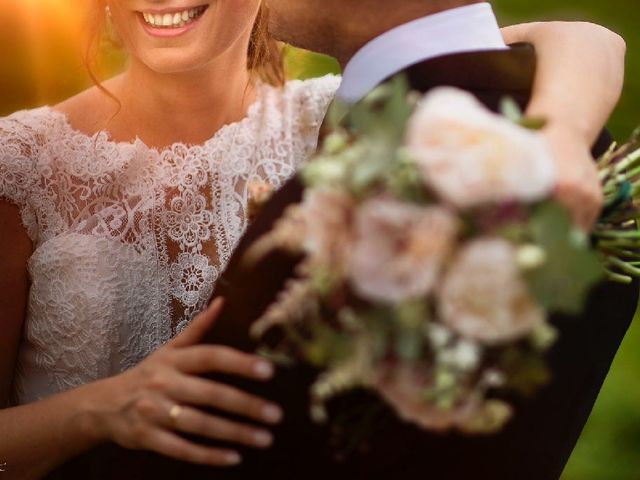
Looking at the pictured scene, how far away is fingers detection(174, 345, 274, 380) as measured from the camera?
1.39 meters

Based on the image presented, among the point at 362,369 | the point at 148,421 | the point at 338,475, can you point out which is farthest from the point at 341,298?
the point at 148,421

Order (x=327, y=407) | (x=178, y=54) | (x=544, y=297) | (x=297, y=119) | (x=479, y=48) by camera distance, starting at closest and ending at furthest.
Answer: (x=544, y=297)
(x=327, y=407)
(x=479, y=48)
(x=178, y=54)
(x=297, y=119)

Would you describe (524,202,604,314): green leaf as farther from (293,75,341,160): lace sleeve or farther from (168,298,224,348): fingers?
(293,75,341,160): lace sleeve

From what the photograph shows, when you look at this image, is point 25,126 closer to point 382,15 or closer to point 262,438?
point 382,15

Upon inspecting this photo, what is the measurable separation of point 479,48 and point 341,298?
0.56m

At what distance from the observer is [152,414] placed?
156 cm

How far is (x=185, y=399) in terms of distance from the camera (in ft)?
4.88

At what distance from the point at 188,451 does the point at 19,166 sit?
1.26 meters

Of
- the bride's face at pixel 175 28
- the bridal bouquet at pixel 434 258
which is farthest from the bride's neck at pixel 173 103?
the bridal bouquet at pixel 434 258

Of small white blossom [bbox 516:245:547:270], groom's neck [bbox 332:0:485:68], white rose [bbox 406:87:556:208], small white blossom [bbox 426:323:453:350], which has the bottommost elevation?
small white blossom [bbox 426:323:453:350]

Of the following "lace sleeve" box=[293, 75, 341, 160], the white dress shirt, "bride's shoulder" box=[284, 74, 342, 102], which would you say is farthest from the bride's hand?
"bride's shoulder" box=[284, 74, 342, 102]

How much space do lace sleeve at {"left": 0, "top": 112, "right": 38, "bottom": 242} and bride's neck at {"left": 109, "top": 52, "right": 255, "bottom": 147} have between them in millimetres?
235

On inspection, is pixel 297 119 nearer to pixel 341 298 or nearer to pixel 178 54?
pixel 178 54

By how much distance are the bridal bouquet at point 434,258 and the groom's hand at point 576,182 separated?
0.06 meters
